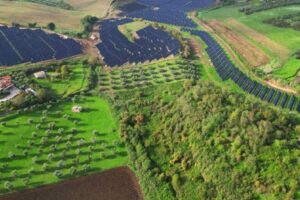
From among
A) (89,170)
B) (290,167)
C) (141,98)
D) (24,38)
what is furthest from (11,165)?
(24,38)

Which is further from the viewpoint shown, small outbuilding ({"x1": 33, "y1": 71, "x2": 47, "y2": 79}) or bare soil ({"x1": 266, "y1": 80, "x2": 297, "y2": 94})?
small outbuilding ({"x1": 33, "y1": 71, "x2": 47, "y2": 79})

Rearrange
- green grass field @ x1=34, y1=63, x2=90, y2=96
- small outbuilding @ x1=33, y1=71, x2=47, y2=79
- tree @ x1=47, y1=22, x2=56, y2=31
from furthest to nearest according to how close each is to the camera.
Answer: tree @ x1=47, y1=22, x2=56, y2=31 → small outbuilding @ x1=33, y1=71, x2=47, y2=79 → green grass field @ x1=34, y1=63, x2=90, y2=96

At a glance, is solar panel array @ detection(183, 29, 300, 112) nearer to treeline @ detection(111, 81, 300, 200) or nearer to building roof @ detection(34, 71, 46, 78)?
treeline @ detection(111, 81, 300, 200)

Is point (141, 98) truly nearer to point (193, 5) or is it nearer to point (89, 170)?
point (89, 170)

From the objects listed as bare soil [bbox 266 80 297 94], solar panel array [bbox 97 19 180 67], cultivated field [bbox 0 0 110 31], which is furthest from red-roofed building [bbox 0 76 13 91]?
bare soil [bbox 266 80 297 94]

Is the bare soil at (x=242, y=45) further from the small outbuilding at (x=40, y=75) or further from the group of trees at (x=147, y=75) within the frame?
the small outbuilding at (x=40, y=75)

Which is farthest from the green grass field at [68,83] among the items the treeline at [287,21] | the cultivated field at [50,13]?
the treeline at [287,21]

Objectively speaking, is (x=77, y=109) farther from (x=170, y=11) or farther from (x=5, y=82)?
(x=170, y=11)
